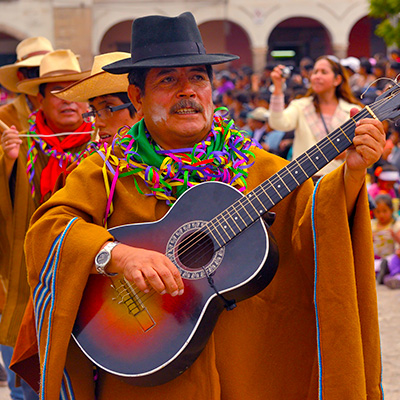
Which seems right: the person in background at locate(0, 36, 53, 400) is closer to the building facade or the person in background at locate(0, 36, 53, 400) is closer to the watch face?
the watch face

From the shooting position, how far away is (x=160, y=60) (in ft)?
9.00

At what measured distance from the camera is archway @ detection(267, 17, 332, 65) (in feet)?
106

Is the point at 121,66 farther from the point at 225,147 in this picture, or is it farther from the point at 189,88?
the point at 225,147

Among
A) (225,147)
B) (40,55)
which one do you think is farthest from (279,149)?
(225,147)

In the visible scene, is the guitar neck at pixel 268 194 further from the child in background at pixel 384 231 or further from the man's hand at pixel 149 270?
the child in background at pixel 384 231

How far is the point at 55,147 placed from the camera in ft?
14.2

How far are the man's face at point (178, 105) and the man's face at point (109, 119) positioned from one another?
855 millimetres

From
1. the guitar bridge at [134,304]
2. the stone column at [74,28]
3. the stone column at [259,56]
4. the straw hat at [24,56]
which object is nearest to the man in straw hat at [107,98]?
the guitar bridge at [134,304]

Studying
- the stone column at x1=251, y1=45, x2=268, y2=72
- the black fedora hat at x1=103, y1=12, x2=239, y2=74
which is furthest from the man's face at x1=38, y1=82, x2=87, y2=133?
the stone column at x1=251, y1=45, x2=268, y2=72

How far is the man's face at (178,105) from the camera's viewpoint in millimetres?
2754

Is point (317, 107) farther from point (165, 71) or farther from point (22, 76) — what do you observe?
point (165, 71)

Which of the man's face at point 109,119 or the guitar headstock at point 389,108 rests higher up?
the guitar headstock at point 389,108

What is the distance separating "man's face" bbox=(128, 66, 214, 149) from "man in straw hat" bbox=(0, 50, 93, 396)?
148cm

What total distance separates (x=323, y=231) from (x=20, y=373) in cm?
136
